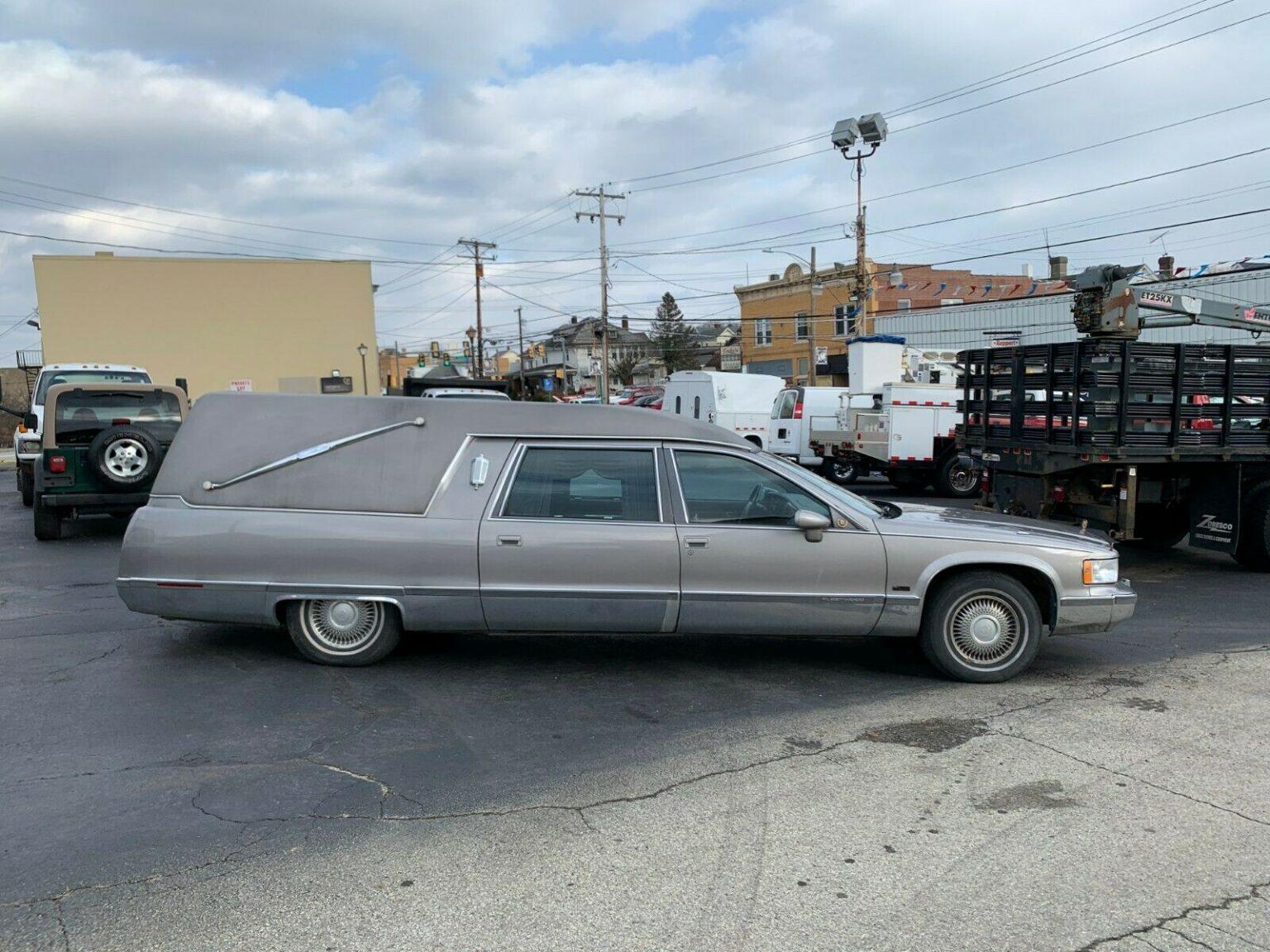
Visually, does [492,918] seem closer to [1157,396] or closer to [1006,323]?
[1157,396]

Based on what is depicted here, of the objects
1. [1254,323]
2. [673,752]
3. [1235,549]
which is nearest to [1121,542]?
[1235,549]

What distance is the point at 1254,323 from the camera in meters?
11.3

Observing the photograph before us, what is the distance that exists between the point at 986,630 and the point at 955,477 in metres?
12.4

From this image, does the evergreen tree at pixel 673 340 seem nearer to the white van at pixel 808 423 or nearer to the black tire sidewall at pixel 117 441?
the white van at pixel 808 423

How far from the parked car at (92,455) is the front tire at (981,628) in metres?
9.37

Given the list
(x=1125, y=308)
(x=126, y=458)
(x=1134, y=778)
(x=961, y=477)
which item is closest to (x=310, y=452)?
(x=1134, y=778)

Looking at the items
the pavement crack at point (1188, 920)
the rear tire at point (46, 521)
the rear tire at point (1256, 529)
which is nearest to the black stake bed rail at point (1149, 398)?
the rear tire at point (1256, 529)

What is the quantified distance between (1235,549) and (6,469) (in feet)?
97.1

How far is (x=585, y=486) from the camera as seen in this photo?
5938mm

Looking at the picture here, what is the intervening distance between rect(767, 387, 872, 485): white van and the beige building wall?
91.0 ft

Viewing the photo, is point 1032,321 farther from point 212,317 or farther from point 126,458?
point 212,317

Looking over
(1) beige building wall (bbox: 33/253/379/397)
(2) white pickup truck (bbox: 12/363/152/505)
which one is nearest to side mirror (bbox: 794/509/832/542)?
(2) white pickup truck (bbox: 12/363/152/505)

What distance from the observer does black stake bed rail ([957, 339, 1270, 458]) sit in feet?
30.2

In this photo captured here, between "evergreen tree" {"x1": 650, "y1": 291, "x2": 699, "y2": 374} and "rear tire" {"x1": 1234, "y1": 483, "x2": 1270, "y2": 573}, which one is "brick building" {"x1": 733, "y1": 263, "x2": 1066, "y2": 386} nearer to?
"evergreen tree" {"x1": 650, "y1": 291, "x2": 699, "y2": 374}
